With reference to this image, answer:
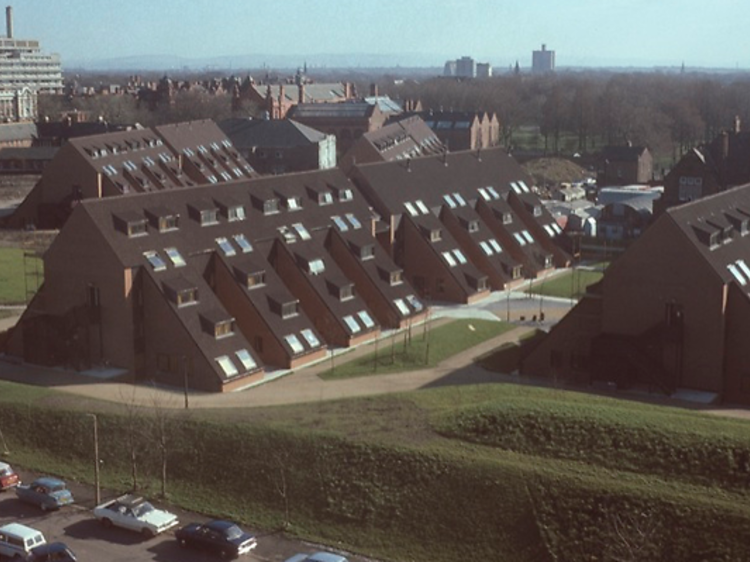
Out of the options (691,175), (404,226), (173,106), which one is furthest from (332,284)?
(173,106)

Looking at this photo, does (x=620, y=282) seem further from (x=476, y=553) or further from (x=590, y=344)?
(x=476, y=553)

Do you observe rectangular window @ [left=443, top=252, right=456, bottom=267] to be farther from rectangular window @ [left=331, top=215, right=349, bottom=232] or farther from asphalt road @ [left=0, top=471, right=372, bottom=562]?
asphalt road @ [left=0, top=471, right=372, bottom=562]

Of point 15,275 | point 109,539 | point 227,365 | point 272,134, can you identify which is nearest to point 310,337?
point 227,365

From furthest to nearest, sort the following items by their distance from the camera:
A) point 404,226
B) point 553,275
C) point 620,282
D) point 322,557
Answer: point 553,275, point 404,226, point 620,282, point 322,557

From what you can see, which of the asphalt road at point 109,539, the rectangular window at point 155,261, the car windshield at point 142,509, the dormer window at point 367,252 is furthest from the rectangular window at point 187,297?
the car windshield at point 142,509

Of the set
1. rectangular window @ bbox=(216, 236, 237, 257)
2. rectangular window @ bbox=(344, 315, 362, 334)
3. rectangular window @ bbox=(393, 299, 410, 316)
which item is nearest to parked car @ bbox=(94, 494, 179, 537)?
rectangular window @ bbox=(216, 236, 237, 257)

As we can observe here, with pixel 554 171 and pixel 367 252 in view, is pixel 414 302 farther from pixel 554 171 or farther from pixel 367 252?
pixel 554 171
